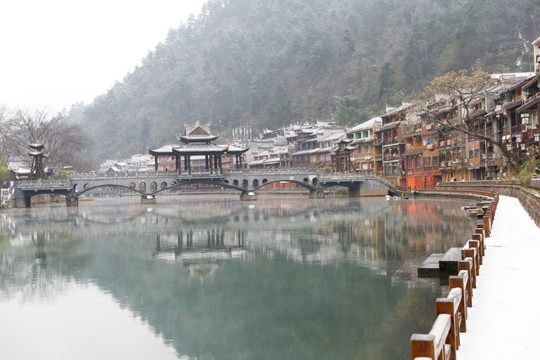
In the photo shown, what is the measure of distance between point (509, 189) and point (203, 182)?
1634 inches

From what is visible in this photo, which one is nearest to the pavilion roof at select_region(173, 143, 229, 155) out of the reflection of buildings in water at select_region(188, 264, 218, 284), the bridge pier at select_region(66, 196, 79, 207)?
the bridge pier at select_region(66, 196, 79, 207)

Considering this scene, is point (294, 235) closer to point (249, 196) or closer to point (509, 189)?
point (509, 189)

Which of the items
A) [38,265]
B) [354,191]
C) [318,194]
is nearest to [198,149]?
[318,194]

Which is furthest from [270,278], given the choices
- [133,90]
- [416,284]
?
[133,90]

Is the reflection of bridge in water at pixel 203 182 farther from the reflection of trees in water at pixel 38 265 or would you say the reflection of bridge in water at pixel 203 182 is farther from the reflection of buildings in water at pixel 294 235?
the reflection of trees in water at pixel 38 265

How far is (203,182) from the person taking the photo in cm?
6894

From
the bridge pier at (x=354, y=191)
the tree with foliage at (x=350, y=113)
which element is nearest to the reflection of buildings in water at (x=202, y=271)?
the bridge pier at (x=354, y=191)

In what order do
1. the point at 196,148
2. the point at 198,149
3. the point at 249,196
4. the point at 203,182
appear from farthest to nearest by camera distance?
the point at 249,196 → the point at 203,182 → the point at 196,148 → the point at 198,149

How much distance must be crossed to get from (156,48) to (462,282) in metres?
199

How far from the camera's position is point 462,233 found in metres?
24.4

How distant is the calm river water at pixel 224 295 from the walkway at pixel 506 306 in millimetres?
1921

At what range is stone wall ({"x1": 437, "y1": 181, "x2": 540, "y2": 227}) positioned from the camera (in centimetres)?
1939

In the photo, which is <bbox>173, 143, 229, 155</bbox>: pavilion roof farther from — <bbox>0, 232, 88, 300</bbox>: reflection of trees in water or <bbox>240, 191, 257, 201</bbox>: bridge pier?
<bbox>0, 232, 88, 300</bbox>: reflection of trees in water

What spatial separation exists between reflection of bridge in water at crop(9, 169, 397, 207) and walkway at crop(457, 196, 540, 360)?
5285 centimetres
